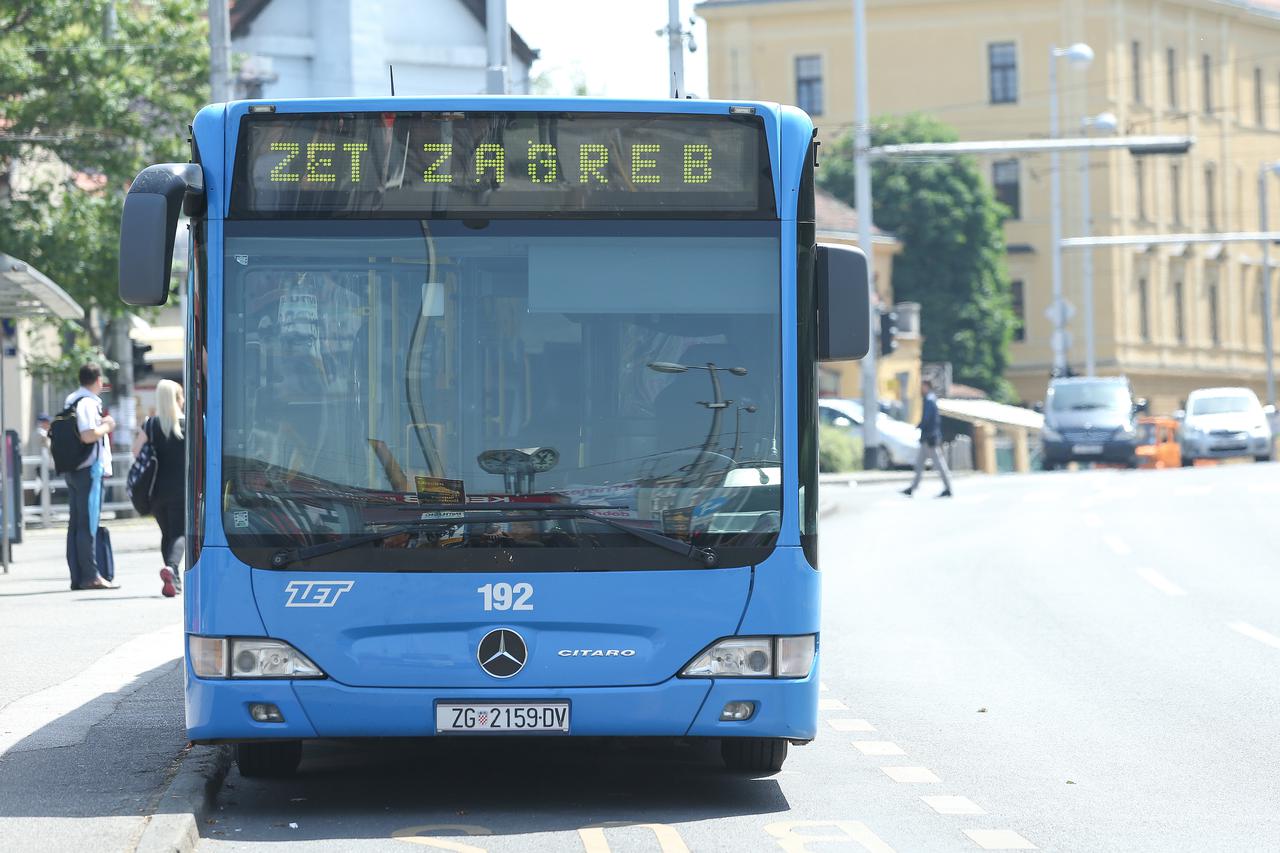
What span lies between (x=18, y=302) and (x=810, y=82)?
62.6m

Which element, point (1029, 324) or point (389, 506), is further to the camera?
point (1029, 324)

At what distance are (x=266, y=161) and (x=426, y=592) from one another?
1.71 meters

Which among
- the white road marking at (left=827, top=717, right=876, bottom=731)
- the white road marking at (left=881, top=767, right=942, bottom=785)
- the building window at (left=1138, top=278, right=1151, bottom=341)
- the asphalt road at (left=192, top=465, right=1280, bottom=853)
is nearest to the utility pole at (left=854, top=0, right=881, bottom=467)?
the asphalt road at (left=192, top=465, right=1280, bottom=853)

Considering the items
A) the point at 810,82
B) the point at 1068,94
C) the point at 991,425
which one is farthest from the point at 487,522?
the point at 810,82

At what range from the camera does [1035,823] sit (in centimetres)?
839

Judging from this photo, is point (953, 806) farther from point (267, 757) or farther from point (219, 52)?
point (219, 52)

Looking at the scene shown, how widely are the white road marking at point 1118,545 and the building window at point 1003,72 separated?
56531 mm

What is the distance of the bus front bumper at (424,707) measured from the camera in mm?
8398

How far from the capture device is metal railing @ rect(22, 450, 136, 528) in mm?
29547

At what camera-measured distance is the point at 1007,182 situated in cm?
8331

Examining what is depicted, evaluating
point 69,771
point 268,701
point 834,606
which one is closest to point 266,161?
point 268,701

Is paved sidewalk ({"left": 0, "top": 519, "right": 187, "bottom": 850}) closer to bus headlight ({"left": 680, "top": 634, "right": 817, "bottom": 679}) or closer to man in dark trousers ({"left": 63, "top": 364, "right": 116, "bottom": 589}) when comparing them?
man in dark trousers ({"left": 63, "top": 364, "right": 116, "bottom": 589})

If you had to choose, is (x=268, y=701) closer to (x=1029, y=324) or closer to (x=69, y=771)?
(x=69, y=771)

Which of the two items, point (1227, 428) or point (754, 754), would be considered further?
point (1227, 428)
